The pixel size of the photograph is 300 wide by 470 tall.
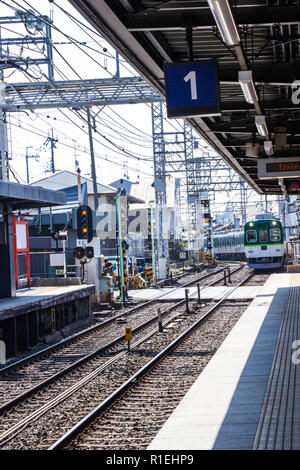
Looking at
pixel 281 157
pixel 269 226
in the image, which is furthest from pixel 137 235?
pixel 281 157

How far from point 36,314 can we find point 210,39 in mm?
10645

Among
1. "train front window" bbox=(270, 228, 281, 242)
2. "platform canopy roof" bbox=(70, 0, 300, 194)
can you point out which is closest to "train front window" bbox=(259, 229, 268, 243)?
"train front window" bbox=(270, 228, 281, 242)

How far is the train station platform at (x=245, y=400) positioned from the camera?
23.6 ft

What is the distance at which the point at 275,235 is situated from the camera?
40.0m

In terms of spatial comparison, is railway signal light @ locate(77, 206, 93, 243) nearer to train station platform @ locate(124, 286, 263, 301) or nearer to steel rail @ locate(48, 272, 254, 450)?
train station platform @ locate(124, 286, 263, 301)

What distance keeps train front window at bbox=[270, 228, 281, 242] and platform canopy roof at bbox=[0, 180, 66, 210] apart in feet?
69.9

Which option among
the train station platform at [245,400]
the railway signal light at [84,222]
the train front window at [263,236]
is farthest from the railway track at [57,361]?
the train front window at [263,236]

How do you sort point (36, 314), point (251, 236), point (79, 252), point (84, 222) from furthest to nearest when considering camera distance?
point (251, 236) < point (84, 222) < point (79, 252) < point (36, 314)

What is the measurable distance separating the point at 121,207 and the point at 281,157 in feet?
37.7

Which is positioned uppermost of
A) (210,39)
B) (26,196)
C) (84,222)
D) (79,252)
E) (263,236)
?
(210,39)

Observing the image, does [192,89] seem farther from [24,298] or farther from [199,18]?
[24,298]

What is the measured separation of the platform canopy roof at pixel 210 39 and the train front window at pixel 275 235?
27945mm

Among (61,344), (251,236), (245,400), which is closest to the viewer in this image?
(245,400)

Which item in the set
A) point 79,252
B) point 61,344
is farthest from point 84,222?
point 61,344
